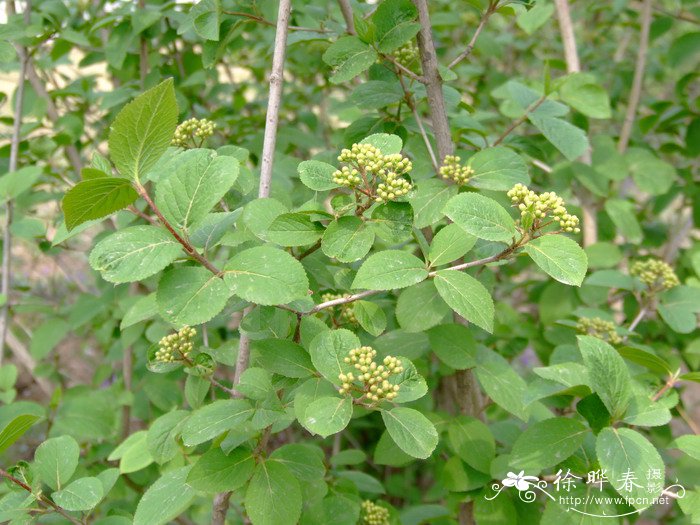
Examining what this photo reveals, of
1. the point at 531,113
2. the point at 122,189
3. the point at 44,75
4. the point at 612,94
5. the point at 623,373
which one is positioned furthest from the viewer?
the point at 612,94

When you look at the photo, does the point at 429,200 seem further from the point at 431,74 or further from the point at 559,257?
the point at 559,257

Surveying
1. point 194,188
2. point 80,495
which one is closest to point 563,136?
point 194,188

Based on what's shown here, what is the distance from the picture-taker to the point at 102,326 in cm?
243

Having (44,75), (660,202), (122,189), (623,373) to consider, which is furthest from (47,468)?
(660,202)

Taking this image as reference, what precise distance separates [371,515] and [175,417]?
1.76 feet

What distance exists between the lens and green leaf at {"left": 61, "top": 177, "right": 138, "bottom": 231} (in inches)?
32.5

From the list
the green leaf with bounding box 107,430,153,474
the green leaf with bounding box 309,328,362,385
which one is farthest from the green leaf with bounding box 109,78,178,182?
the green leaf with bounding box 107,430,153,474

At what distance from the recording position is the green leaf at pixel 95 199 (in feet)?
2.71

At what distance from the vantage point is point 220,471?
1.11 meters

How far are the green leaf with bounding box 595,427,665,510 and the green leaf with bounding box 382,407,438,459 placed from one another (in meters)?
0.34

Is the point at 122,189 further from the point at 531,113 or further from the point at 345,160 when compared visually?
the point at 531,113

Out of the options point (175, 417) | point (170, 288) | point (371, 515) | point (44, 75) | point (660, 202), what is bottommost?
point (660, 202)

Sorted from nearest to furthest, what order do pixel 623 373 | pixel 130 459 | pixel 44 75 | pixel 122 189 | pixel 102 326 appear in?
1. pixel 122 189
2. pixel 623 373
3. pixel 130 459
4. pixel 102 326
5. pixel 44 75

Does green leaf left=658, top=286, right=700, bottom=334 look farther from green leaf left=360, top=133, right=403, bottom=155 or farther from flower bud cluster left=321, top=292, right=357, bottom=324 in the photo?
green leaf left=360, top=133, right=403, bottom=155
